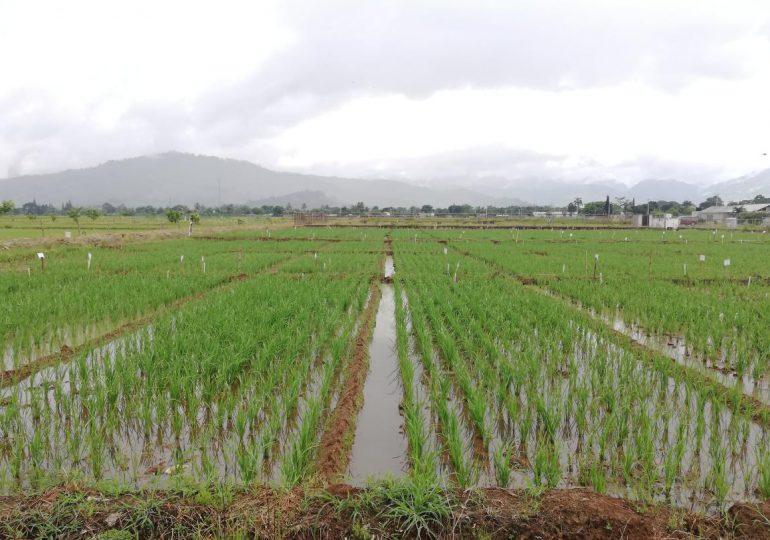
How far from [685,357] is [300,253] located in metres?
13.2

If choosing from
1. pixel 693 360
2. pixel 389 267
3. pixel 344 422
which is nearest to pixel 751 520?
pixel 344 422

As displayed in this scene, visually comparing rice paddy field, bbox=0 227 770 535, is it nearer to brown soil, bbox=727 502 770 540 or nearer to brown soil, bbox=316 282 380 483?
brown soil, bbox=316 282 380 483

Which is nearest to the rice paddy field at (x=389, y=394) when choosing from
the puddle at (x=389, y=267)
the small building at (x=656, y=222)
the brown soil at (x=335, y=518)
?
the brown soil at (x=335, y=518)

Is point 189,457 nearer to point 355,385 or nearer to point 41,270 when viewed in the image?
point 355,385

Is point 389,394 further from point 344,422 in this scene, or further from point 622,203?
point 622,203

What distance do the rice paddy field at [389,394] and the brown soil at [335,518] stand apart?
0.12m

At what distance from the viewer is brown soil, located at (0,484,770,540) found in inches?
82.8

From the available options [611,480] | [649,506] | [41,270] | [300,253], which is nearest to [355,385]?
[611,480]

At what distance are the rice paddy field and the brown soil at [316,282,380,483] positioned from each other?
0.02 m

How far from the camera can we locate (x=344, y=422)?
3.19 m

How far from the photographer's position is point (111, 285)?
27.7 feet

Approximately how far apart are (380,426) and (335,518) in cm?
123

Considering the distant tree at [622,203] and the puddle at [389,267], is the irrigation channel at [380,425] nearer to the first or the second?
the puddle at [389,267]

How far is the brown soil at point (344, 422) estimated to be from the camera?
2.70m
